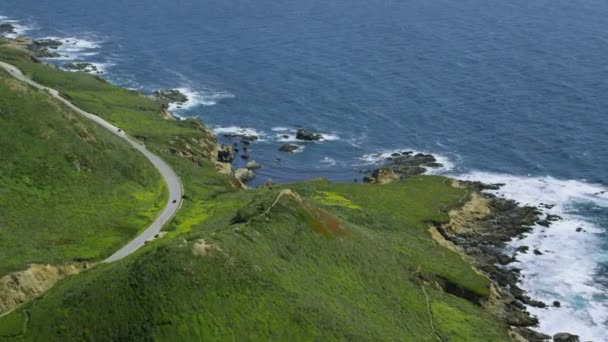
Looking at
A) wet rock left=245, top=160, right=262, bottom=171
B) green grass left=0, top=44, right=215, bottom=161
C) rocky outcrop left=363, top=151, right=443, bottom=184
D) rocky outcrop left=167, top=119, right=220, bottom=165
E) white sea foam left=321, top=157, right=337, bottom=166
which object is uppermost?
green grass left=0, top=44, right=215, bottom=161

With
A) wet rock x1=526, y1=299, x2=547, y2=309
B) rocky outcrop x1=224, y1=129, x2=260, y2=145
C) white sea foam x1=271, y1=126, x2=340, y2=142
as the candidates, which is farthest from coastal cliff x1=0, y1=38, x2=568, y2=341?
white sea foam x1=271, y1=126, x2=340, y2=142

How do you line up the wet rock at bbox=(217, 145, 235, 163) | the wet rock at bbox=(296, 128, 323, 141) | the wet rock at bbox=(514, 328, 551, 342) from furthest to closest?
the wet rock at bbox=(296, 128, 323, 141) → the wet rock at bbox=(217, 145, 235, 163) → the wet rock at bbox=(514, 328, 551, 342)

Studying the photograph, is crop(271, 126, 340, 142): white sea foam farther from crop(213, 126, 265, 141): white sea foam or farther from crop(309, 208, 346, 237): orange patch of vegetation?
crop(309, 208, 346, 237): orange patch of vegetation

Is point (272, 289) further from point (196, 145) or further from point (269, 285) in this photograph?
point (196, 145)

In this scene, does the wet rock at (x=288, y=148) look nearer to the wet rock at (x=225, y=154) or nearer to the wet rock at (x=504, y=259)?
the wet rock at (x=225, y=154)

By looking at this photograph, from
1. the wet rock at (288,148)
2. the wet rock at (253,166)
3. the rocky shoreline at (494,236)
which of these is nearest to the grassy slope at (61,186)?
the wet rock at (253,166)

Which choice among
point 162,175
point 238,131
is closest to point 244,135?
point 238,131
